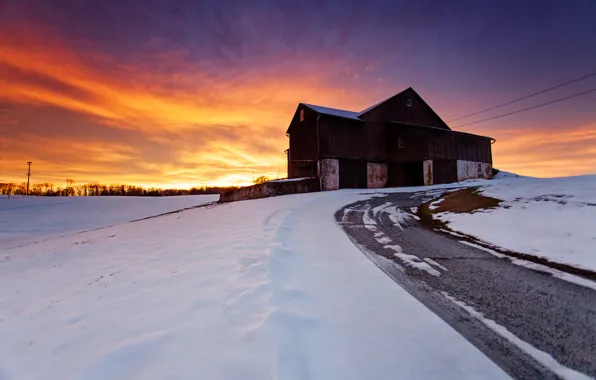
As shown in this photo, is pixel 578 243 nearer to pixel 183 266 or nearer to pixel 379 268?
pixel 379 268

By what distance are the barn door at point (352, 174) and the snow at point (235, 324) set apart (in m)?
19.5

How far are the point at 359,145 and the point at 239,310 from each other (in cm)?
2458

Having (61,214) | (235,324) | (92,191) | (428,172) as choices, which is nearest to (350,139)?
(428,172)

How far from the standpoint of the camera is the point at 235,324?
111 inches

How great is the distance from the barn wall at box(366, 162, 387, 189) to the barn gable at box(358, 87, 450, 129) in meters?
4.70

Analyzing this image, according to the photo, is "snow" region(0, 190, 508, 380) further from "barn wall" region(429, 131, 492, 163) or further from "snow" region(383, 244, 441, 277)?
"barn wall" region(429, 131, 492, 163)

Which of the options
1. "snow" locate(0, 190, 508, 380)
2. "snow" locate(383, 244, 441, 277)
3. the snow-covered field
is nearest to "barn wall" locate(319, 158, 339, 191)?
the snow-covered field

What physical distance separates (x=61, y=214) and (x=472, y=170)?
45.7 meters

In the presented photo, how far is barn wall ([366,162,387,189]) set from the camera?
86.9 feet

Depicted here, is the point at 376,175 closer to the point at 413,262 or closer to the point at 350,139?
the point at 350,139

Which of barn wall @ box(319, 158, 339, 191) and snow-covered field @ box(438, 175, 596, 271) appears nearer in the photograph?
snow-covered field @ box(438, 175, 596, 271)

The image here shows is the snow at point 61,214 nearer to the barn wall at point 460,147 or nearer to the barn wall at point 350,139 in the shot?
the barn wall at point 350,139

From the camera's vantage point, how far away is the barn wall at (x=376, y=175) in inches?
1042

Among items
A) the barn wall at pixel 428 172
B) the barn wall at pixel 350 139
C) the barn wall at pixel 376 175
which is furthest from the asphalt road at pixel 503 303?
the barn wall at pixel 428 172
